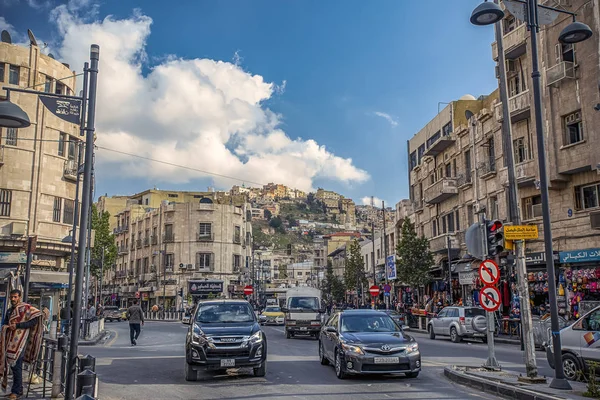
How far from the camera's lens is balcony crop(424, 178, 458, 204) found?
129ft

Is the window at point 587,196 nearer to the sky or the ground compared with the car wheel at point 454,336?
nearer to the sky

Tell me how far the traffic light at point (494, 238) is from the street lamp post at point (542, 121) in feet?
6.21

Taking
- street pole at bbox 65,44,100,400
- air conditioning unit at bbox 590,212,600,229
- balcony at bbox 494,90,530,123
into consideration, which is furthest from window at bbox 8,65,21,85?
air conditioning unit at bbox 590,212,600,229

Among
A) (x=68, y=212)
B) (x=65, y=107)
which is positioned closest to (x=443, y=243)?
(x=68, y=212)

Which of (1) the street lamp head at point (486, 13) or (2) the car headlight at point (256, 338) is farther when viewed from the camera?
(2) the car headlight at point (256, 338)

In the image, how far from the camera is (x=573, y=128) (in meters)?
26.4

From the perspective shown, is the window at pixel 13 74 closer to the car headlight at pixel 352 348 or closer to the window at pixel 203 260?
the car headlight at pixel 352 348

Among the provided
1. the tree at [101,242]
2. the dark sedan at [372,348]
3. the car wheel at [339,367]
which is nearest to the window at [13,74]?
the tree at [101,242]

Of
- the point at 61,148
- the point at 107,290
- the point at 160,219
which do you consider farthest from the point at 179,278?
the point at 61,148

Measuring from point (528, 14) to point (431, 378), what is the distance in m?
8.10

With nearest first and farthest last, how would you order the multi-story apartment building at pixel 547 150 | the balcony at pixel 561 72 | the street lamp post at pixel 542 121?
the street lamp post at pixel 542 121 → the multi-story apartment building at pixel 547 150 → the balcony at pixel 561 72

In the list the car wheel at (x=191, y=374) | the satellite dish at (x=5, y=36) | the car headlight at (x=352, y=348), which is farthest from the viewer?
the satellite dish at (x=5, y=36)

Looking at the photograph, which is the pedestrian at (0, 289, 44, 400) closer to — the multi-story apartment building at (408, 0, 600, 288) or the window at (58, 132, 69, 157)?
the multi-story apartment building at (408, 0, 600, 288)

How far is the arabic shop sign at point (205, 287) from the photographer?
62750 mm
